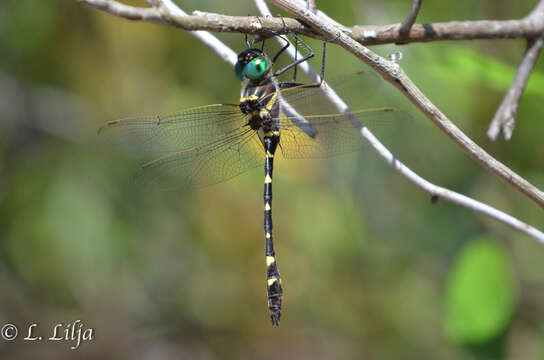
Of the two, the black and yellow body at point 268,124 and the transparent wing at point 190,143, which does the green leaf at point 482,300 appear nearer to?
the black and yellow body at point 268,124

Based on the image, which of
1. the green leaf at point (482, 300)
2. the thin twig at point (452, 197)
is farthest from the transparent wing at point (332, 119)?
the green leaf at point (482, 300)

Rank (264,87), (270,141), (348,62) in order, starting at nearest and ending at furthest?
(264,87) < (270,141) < (348,62)

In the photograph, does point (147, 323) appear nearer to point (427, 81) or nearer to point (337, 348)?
point (337, 348)

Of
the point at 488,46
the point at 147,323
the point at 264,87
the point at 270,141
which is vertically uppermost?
the point at 488,46

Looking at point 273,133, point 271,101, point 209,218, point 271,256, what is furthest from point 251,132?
point 209,218

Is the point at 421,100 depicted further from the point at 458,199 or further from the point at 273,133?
the point at 273,133

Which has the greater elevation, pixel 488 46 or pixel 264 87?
pixel 488 46

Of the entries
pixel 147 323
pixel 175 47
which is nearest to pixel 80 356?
pixel 147 323

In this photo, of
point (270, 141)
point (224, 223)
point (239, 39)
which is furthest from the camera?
point (224, 223)

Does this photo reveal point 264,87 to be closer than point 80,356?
Yes
